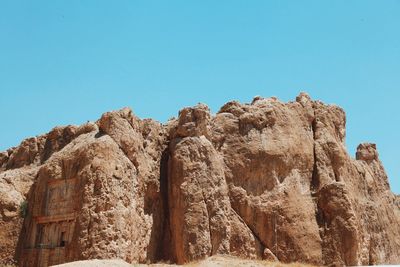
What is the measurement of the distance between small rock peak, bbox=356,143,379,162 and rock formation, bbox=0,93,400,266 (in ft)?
23.0

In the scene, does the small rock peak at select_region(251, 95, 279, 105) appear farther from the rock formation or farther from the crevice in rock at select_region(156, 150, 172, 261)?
the crevice in rock at select_region(156, 150, 172, 261)

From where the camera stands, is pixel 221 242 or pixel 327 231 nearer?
pixel 221 242

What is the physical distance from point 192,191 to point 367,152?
19242mm

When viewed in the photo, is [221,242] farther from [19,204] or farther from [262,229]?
[19,204]

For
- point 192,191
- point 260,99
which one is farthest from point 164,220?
point 260,99

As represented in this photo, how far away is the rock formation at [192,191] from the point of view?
24688mm

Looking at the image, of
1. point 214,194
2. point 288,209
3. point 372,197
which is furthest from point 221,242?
point 372,197

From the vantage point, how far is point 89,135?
26.8 meters

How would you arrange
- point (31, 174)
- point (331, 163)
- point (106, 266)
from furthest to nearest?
point (331, 163) < point (31, 174) < point (106, 266)

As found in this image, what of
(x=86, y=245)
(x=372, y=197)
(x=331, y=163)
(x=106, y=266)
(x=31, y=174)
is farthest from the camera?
(x=372, y=197)

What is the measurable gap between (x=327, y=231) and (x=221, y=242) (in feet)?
20.3

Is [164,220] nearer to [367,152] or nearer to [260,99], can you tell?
[260,99]

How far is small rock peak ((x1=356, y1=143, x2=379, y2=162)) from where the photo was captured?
4128 cm

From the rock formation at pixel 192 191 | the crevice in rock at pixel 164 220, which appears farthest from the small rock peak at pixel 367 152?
the crevice in rock at pixel 164 220
